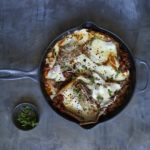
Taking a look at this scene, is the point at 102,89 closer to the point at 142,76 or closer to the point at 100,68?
the point at 100,68

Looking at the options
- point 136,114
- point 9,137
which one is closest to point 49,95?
point 9,137

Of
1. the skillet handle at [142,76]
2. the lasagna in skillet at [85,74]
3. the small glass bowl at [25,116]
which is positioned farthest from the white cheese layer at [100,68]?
the small glass bowl at [25,116]

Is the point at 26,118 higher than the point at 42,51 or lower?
lower

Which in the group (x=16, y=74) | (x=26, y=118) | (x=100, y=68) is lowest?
(x=26, y=118)

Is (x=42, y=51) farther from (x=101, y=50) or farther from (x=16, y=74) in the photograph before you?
(x=101, y=50)

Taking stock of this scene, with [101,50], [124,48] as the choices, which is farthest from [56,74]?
[124,48]

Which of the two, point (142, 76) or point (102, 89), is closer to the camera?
point (102, 89)
